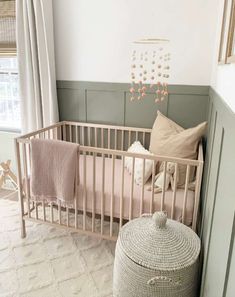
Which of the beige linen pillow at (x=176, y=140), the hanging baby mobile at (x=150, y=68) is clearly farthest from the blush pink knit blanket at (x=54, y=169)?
the hanging baby mobile at (x=150, y=68)

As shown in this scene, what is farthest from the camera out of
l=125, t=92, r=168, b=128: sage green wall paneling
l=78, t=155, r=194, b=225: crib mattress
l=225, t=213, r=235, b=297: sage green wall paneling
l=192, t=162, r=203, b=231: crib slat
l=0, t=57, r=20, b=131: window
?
l=0, t=57, r=20, b=131: window

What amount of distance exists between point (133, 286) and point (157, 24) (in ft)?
6.55

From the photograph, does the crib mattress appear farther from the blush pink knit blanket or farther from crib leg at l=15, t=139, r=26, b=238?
crib leg at l=15, t=139, r=26, b=238

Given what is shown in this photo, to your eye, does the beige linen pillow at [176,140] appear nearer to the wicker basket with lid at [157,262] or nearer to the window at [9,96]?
the wicker basket with lid at [157,262]

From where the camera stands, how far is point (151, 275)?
1320mm

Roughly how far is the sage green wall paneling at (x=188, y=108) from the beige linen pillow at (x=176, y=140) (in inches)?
6.4

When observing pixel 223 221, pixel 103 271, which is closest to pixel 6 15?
pixel 103 271

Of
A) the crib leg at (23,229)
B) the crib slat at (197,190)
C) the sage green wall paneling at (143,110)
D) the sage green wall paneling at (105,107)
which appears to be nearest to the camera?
the crib slat at (197,190)

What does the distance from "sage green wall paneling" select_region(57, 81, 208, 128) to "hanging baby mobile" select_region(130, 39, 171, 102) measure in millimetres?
58

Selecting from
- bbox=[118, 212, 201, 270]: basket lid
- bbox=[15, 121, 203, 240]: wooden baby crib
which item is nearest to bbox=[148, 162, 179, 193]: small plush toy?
bbox=[15, 121, 203, 240]: wooden baby crib

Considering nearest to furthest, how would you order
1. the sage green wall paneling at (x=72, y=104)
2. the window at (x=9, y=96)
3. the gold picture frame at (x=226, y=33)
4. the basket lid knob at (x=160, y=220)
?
1. the gold picture frame at (x=226, y=33)
2. the basket lid knob at (x=160, y=220)
3. the sage green wall paneling at (x=72, y=104)
4. the window at (x=9, y=96)

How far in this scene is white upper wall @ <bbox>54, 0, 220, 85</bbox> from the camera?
86.0 inches

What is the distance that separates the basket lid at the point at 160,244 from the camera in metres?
1.33

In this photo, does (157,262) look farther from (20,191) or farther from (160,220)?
(20,191)
